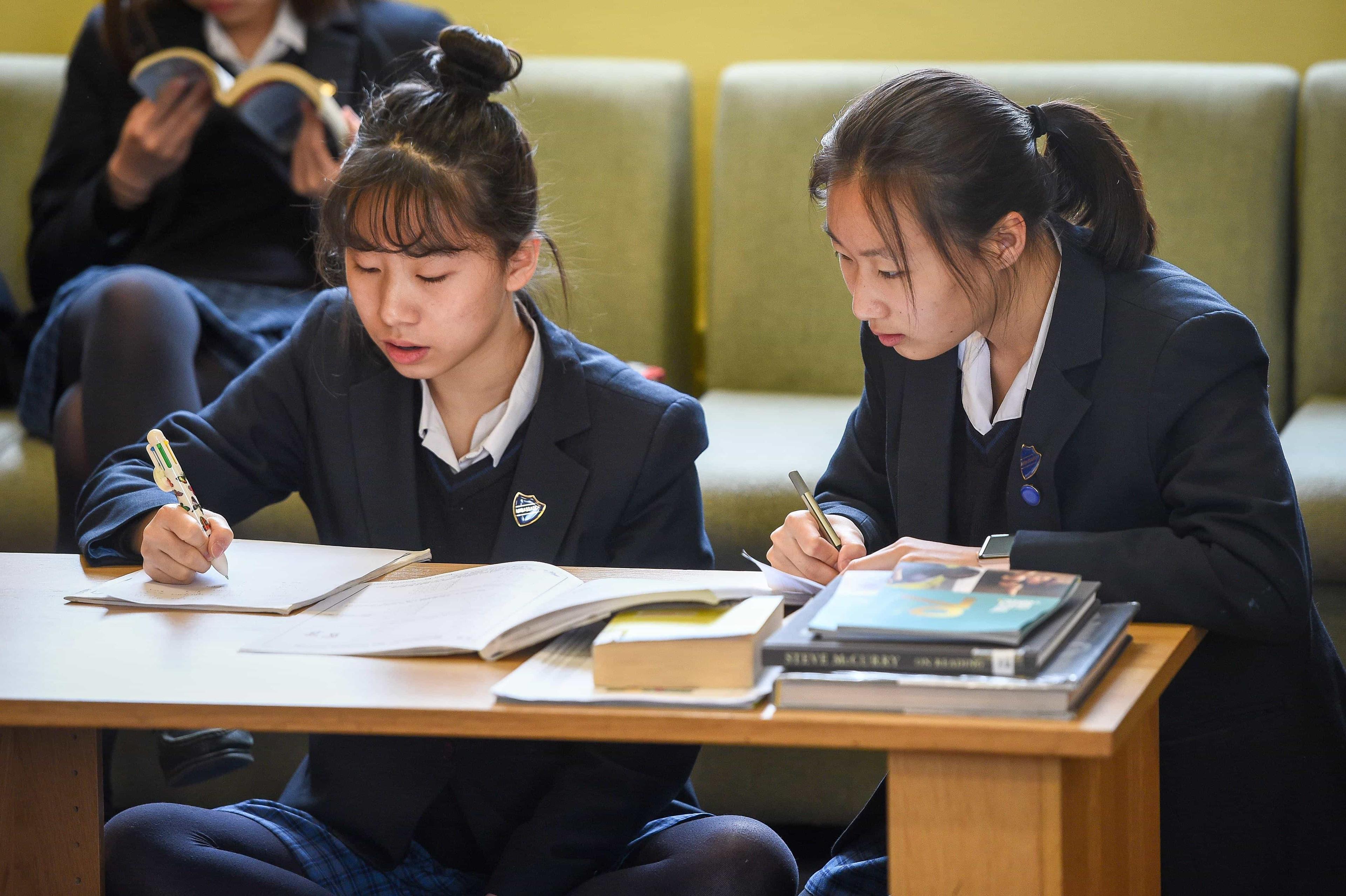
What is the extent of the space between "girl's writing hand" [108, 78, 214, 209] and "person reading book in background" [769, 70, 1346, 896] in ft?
4.24

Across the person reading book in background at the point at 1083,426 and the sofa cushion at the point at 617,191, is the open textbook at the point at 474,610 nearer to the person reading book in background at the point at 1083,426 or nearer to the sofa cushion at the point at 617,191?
the person reading book in background at the point at 1083,426

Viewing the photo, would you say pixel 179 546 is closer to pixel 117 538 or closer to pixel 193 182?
pixel 117 538

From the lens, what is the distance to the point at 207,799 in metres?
1.91

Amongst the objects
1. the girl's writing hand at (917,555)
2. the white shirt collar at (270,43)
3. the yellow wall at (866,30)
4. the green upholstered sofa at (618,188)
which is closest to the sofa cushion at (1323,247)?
the yellow wall at (866,30)

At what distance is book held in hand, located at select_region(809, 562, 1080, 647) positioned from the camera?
2.81 feet

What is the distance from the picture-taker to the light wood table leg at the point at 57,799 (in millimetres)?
1084

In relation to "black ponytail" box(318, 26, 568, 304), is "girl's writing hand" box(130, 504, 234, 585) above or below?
below

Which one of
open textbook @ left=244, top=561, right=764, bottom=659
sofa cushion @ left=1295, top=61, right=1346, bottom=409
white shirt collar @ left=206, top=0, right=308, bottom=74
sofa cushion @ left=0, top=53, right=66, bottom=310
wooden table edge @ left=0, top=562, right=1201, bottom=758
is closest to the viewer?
wooden table edge @ left=0, top=562, right=1201, bottom=758

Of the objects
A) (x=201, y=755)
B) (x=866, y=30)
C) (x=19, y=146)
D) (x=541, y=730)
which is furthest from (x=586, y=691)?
(x=19, y=146)

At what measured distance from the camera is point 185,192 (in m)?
2.29

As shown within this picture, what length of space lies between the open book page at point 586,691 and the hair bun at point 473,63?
0.70 metres

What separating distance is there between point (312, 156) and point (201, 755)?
3.04 feet

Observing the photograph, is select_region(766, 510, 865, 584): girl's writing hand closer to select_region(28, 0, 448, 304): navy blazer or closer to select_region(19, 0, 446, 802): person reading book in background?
select_region(19, 0, 446, 802): person reading book in background

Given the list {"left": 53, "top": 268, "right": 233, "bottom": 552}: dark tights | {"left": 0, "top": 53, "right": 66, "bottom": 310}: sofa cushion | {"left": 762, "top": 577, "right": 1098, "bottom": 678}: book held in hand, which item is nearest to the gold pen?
{"left": 762, "top": 577, "right": 1098, "bottom": 678}: book held in hand
